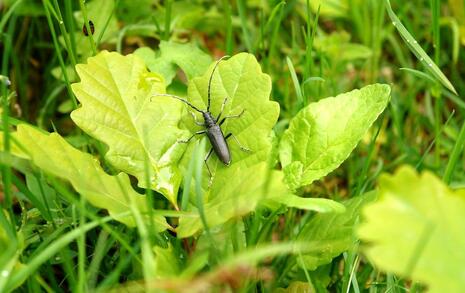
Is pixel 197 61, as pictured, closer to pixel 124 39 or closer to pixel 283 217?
pixel 283 217

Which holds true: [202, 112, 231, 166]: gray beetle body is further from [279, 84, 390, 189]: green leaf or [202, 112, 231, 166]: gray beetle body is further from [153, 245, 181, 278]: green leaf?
[153, 245, 181, 278]: green leaf


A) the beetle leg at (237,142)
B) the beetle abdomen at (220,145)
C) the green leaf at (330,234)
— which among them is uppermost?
the beetle leg at (237,142)

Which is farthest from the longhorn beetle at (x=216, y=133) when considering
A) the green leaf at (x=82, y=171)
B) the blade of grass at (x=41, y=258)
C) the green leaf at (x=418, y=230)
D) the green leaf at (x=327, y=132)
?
the green leaf at (x=418, y=230)

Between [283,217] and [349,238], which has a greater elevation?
[349,238]

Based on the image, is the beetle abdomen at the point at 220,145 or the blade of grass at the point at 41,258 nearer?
the blade of grass at the point at 41,258

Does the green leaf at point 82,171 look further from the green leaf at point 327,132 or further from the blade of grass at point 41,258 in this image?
the green leaf at point 327,132

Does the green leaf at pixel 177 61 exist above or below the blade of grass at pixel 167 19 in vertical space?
below

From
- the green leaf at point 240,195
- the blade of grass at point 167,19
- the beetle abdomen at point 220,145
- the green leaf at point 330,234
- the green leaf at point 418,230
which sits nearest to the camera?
the green leaf at point 418,230

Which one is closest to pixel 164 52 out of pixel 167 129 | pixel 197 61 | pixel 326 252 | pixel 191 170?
pixel 197 61
